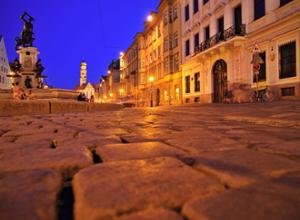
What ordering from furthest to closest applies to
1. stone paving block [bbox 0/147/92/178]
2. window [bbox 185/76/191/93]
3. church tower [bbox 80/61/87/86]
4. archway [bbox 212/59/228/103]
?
1. church tower [bbox 80/61/87/86]
2. window [bbox 185/76/191/93]
3. archway [bbox 212/59/228/103]
4. stone paving block [bbox 0/147/92/178]

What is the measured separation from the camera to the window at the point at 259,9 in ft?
59.8

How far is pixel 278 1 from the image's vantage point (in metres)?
16.7

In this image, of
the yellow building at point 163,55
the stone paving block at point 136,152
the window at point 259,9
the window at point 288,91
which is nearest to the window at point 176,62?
the yellow building at point 163,55

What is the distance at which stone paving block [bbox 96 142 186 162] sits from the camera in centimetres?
205

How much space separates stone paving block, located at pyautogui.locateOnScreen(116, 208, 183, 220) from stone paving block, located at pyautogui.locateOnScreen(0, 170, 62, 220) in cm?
29

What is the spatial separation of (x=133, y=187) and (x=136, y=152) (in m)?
0.91

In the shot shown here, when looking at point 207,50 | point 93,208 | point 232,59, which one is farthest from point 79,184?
point 207,50

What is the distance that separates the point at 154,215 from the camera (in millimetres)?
1037

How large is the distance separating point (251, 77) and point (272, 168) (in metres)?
18.6

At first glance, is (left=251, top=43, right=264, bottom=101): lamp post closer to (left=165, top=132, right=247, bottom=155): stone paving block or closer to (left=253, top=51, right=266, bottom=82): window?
(left=253, top=51, right=266, bottom=82): window

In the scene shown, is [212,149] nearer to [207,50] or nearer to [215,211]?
[215,211]

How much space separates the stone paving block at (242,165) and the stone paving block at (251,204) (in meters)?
0.14

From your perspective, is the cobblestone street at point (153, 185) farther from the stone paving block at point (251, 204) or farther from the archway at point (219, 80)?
the archway at point (219, 80)

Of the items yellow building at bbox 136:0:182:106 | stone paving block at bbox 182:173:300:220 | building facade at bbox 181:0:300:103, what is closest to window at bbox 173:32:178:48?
yellow building at bbox 136:0:182:106
